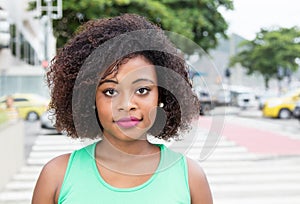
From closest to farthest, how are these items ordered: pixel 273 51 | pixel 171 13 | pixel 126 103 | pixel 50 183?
pixel 126 103, pixel 50 183, pixel 171 13, pixel 273 51

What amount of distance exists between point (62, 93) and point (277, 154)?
380 inches

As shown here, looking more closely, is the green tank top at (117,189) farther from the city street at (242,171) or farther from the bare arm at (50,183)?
the city street at (242,171)

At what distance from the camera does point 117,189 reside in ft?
4.48

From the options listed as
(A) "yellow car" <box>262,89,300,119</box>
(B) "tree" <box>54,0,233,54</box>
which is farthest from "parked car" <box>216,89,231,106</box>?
(A) "yellow car" <box>262,89,300,119</box>

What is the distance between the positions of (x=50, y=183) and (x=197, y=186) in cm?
35

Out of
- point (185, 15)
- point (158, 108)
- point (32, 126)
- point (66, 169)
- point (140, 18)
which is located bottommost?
point (32, 126)

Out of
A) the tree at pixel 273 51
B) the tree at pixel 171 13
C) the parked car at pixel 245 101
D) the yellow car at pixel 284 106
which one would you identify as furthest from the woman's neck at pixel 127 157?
the tree at pixel 273 51

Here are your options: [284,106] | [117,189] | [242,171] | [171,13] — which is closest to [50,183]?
[117,189]

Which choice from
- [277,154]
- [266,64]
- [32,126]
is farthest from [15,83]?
[266,64]

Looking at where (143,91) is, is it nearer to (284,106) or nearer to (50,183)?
(50,183)

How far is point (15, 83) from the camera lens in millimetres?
21703

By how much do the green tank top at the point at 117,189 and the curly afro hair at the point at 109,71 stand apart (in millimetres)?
95

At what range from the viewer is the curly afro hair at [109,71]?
1377mm

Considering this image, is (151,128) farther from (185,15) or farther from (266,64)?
(266,64)
